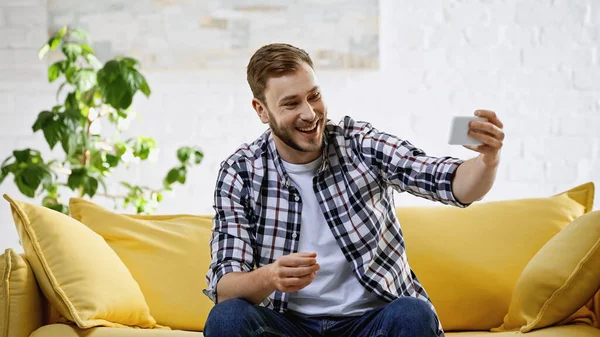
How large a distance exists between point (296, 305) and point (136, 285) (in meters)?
0.57

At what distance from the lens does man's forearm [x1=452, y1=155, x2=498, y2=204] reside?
1550 millimetres

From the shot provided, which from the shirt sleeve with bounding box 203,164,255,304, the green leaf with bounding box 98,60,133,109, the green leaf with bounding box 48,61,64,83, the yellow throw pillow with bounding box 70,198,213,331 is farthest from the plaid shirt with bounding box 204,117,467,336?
the green leaf with bounding box 48,61,64,83

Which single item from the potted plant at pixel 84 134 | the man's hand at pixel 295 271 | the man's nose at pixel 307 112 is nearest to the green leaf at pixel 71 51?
the potted plant at pixel 84 134

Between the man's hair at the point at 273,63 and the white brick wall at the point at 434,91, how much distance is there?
131 centimetres

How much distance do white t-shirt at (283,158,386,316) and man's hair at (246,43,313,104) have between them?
0.95 feet

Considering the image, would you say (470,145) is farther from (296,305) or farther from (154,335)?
(154,335)

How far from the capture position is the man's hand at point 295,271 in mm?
Result: 1518

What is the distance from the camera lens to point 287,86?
1.85m

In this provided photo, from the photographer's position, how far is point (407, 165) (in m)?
1.74

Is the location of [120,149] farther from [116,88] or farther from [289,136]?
[289,136]

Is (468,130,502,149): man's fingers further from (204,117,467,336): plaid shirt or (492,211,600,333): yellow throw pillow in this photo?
(492,211,600,333): yellow throw pillow

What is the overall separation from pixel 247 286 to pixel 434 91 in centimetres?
180

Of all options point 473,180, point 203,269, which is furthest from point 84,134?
point 473,180

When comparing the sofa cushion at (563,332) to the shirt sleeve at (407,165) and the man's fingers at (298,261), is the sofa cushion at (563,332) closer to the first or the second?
the shirt sleeve at (407,165)
